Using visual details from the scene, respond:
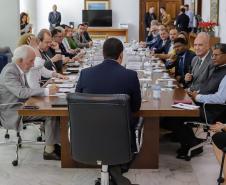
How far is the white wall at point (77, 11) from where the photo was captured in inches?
698

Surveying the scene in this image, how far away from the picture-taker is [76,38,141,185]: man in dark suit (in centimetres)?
306

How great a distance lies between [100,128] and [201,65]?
7.44 feet

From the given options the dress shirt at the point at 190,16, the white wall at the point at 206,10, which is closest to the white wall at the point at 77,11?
the dress shirt at the point at 190,16

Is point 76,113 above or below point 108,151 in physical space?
above

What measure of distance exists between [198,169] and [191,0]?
41.5ft

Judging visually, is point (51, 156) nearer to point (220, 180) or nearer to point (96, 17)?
point (220, 180)

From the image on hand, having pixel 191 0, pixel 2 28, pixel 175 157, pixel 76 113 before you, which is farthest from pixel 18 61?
pixel 191 0

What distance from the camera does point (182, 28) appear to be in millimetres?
14445

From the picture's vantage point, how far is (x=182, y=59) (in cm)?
573

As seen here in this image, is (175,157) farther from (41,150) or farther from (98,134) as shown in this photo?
(98,134)

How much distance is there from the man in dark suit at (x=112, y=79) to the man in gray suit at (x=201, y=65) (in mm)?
1551

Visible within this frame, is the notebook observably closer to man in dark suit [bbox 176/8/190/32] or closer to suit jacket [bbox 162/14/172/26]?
man in dark suit [bbox 176/8/190/32]

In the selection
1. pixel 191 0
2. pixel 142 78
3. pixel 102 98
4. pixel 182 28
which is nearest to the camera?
pixel 102 98

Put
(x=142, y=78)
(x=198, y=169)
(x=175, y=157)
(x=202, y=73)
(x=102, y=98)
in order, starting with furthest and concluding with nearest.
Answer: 1. (x=142, y=78)
2. (x=202, y=73)
3. (x=175, y=157)
4. (x=198, y=169)
5. (x=102, y=98)
